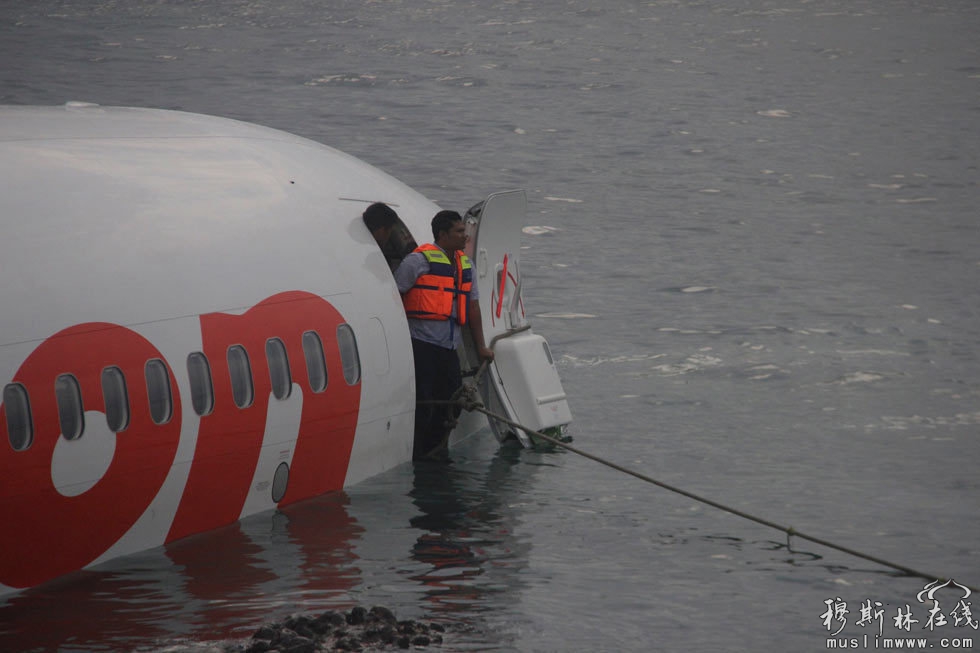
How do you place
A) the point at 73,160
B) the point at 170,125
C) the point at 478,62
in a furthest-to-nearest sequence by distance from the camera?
the point at 478,62 → the point at 170,125 → the point at 73,160

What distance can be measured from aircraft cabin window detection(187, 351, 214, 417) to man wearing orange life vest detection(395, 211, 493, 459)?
4348 millimetres

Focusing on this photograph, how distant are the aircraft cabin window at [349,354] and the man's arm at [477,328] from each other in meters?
2.71

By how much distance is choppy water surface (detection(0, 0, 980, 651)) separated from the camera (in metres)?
15.7

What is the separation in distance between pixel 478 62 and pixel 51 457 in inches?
2585

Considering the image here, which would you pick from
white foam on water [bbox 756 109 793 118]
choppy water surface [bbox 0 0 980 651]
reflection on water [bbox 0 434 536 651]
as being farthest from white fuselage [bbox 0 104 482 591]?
white foam on water [bbox 756 109 793 118]

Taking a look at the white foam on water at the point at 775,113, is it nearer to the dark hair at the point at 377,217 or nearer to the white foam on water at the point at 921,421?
the white foam on water at the point at 921,421

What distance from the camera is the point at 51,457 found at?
14227 millimetres

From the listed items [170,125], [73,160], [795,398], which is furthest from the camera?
[795,398]

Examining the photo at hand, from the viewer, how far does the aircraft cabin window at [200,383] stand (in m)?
15.9

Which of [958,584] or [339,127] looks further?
[339,127]

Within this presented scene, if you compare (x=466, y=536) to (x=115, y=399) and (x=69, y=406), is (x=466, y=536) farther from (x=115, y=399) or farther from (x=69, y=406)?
(x=69, y=406)

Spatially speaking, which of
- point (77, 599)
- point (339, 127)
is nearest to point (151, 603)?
point (77, 599)

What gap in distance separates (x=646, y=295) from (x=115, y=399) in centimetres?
2515

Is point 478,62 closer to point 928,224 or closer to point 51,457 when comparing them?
point 928,224
